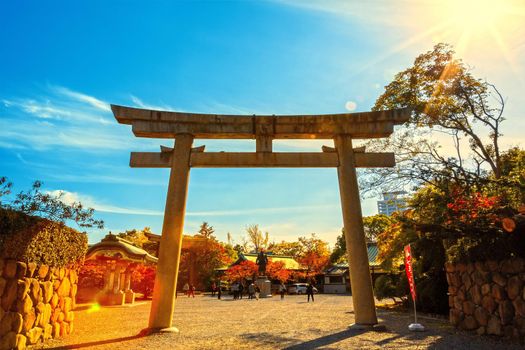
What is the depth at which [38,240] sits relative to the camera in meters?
6.04

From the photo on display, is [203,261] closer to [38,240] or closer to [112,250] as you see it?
[112,250]

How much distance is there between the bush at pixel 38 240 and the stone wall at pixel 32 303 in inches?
6.4

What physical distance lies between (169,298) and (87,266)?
48.0 feet

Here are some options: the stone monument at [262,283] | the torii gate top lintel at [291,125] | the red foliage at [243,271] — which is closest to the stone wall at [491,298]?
the torii gate top lintel at [291,125]

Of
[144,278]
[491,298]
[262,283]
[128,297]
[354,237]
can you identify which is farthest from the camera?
[262,283]

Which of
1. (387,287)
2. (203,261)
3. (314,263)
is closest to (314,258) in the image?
(314,263)

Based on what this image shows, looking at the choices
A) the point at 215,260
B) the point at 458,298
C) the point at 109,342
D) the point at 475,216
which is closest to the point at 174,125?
the point at 109,342

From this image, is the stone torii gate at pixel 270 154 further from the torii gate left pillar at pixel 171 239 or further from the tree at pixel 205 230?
the tree at pixel 205 230

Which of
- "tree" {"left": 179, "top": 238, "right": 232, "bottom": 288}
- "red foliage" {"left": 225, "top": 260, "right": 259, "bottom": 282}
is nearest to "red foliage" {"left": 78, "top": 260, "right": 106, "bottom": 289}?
"tree" {"left": 179, "top": 238, "right": 232, "bottom": 288}

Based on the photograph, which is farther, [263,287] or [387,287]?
[263,287]

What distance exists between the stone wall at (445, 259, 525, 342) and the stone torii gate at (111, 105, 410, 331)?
2.40 meters

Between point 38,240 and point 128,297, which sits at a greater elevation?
point 38,240

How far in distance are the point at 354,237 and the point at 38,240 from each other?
22.7 feet

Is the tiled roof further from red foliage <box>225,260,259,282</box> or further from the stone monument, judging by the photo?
red foliage <box>225,260,259,282</box>
